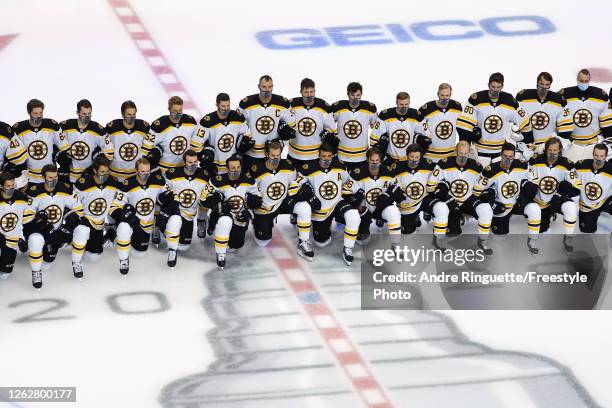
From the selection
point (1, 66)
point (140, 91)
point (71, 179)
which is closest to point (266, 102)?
point (71, 179)

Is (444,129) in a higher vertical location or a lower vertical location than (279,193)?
higher

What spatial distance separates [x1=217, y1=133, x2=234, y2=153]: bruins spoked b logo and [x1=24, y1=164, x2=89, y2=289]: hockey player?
1.12 meters

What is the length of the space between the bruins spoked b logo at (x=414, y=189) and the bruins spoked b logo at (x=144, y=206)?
1697 millimetres

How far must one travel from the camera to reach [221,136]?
9.98 metres

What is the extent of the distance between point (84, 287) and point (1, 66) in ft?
11.7

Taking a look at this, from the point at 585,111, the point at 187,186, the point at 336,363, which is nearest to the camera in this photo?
the point at 336,363

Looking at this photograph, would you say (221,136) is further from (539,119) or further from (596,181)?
(596,181)

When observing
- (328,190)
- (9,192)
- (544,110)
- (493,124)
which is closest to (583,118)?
(544,110)

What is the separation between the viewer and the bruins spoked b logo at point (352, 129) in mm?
10172

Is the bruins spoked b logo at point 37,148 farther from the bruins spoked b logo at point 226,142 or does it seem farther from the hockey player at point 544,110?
the hockey player at point 544,110

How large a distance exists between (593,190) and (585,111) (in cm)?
102

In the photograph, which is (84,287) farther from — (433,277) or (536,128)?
(536,128)

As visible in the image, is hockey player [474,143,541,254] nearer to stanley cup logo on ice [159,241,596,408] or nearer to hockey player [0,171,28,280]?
stanley cup logo on ice [159,241,596,408]

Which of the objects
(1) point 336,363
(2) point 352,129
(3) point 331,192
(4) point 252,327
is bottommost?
(1) point 336,363
